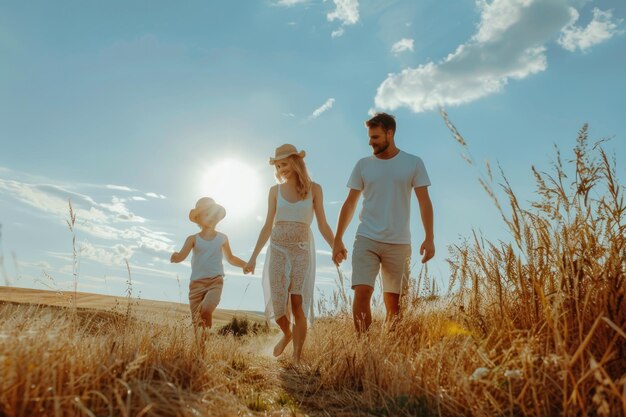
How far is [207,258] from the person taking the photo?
719 cm

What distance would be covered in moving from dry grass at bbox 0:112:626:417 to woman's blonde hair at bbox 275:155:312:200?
2070 mm

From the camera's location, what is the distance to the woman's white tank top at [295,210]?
5.69m

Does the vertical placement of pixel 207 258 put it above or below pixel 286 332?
above

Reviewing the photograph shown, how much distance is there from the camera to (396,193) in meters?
5.45

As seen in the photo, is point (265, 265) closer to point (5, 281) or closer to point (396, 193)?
point (396, 193)

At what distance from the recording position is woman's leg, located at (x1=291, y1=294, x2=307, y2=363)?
208 inches

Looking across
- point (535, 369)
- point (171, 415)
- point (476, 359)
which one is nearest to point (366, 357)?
point (476, 359)

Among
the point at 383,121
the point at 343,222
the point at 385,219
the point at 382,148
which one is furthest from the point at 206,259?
the point at 383,121

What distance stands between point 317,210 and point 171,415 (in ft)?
12.4

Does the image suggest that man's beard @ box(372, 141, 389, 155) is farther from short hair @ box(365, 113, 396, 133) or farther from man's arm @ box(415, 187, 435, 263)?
man's arm @ box(415, 187, 435, 263)

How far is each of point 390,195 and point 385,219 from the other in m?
0.27

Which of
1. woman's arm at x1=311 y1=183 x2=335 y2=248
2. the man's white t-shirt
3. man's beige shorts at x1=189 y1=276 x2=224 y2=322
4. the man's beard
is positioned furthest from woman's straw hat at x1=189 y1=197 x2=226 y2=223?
the man's beard

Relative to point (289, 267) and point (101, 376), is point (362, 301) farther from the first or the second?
point (101, 376)

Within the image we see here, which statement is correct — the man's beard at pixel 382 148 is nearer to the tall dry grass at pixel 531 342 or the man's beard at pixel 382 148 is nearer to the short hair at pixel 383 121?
the short hair at pixel 383 121
